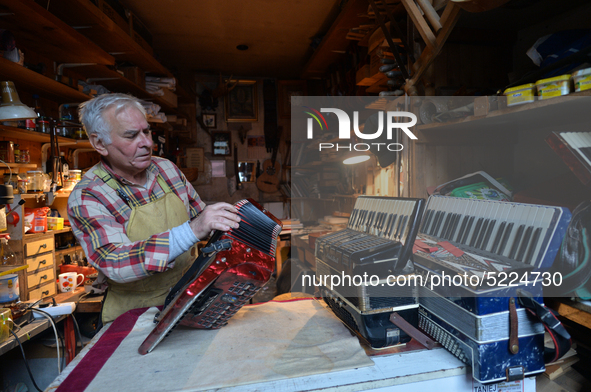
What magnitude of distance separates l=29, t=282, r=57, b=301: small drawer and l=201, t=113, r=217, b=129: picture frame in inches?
154

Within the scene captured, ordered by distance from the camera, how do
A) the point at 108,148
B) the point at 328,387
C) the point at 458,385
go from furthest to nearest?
the point at 108,148, the point at 458,385, the point at 328,387

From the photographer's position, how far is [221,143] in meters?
6.20

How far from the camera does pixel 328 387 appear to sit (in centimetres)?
101

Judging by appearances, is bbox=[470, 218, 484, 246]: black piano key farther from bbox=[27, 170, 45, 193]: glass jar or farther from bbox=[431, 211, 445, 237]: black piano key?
bbox=[27, 170, 45, 193]: glass jar

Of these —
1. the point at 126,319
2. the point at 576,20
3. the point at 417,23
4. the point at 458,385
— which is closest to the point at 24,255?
the point at 126,319

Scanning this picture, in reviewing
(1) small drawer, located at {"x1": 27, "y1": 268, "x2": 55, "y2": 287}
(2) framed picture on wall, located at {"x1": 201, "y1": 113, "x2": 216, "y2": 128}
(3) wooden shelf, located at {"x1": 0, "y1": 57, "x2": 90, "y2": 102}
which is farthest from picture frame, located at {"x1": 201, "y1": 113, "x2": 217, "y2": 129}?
(1) small drawer, located at {"x1": 27, "y1": 268, "x2": 55, "y2": 287}

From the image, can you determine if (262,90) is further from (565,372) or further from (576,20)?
(565,372)

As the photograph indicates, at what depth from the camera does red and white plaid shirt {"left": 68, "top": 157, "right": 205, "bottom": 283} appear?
4.40ft

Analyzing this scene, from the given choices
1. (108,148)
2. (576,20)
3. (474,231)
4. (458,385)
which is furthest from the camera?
(576,20)

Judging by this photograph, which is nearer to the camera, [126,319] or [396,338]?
[396,338]

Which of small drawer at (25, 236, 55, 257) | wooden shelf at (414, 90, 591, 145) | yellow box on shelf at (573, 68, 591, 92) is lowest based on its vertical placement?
small drawer at (25, 236, 55, 257)

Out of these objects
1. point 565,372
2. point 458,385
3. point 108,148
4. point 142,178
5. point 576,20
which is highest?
point 576,20

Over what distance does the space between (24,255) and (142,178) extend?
150 centimetres

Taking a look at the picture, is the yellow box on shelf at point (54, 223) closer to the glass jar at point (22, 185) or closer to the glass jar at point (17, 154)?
the glass jar at point (22, 185)
